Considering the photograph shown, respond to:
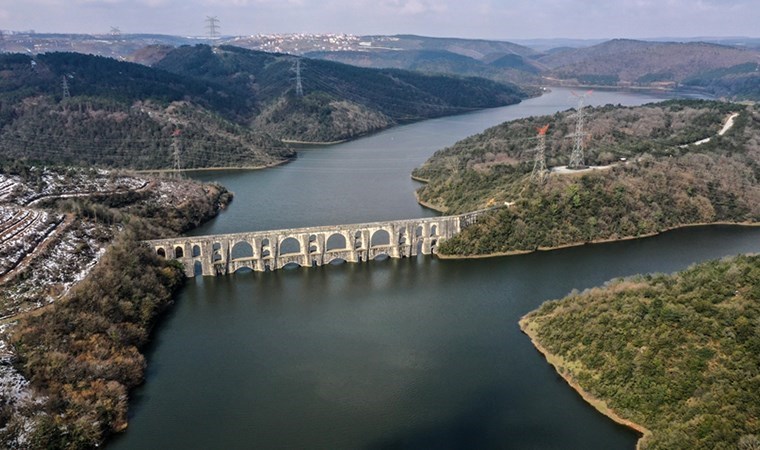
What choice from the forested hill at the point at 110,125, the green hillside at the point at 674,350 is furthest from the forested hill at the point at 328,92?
the green hillside at the point at 674,350

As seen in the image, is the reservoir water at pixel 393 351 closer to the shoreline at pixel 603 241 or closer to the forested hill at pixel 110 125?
the shoreline at pixel 603 241

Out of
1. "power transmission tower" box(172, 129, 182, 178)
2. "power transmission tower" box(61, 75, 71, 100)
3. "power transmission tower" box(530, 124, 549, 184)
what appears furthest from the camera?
"power transmission tower" box(61, 75, 71, 100)

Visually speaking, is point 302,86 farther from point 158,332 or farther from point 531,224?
point 158,332

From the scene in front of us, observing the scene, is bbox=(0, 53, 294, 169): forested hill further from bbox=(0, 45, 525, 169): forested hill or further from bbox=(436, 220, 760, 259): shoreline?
bbox=(436, 220, 760, 259): shoreline

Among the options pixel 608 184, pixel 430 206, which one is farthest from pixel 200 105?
pixel 608 184

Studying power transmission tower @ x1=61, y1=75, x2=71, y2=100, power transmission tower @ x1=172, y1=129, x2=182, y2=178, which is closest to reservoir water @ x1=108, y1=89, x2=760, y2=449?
power transmission tower @ x1=172, y1=129, x2=182, y2=178

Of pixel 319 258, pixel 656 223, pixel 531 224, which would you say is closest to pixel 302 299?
pixel 319 258
